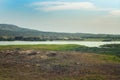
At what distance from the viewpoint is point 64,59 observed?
5544cm

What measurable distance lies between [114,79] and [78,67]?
30.1 feet

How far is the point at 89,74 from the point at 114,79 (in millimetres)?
4492

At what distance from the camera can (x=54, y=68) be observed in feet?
150

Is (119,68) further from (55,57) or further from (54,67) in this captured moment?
(55,57)

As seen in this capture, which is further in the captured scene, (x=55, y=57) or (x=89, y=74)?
(x=55, y=57)

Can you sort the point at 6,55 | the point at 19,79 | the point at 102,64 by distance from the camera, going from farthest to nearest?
the point at 6,55, the point at 102,64, the point at 19,79

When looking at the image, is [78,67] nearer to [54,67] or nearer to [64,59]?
[54,67]

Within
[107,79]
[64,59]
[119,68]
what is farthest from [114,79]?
[64,59]

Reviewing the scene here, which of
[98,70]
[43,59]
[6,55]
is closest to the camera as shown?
[98,70]

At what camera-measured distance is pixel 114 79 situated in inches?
1531

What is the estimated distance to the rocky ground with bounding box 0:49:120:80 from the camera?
3997cm

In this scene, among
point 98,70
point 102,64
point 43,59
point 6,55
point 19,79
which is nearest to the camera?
point 19,79

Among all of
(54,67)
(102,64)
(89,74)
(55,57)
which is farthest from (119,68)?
(55,57)

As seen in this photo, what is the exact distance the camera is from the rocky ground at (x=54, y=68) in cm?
3997
